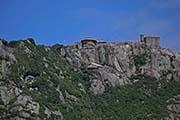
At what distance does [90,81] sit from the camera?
174000 mm

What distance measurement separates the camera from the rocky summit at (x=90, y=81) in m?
151

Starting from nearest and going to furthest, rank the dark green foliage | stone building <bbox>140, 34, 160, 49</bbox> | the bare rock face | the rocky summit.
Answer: the rocky summit < the dark green foliage < the bare rock face < stone building <bbox>140, 34, 160, 49</bbox>

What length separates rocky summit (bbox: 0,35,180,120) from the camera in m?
151

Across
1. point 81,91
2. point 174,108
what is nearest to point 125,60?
point 81,91

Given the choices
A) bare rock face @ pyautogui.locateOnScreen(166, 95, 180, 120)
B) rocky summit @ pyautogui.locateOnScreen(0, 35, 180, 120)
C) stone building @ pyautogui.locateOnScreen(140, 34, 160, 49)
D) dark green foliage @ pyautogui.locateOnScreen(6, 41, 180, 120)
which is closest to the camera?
rocky summit @ pyautogui.locateOnScreen(0, 35, 180, 120)

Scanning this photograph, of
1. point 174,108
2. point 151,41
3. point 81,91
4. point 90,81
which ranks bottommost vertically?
point 174,108

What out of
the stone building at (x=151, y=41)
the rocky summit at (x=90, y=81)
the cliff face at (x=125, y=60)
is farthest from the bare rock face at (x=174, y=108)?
the stone building at (x=151, y=41)

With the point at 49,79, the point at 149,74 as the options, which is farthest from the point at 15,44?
the point at 149,74

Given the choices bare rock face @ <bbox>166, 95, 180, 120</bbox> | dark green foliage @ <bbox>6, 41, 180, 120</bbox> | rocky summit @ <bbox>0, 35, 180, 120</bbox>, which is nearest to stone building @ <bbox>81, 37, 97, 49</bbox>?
rocky summit @ <bbox>0, 35, 180, 120</bbox>

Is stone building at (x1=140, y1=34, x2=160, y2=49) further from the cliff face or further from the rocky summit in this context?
the cliff face

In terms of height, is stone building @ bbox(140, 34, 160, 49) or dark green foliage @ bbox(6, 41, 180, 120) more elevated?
stone building @ bbox(140, 34, 160, 49)

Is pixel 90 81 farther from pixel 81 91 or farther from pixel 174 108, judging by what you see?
pixel 174 108

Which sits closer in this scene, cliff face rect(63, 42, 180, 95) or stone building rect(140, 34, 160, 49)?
cliff face rect(63, 42, 180, 95)

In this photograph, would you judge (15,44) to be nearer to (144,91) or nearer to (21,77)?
(21,77)
